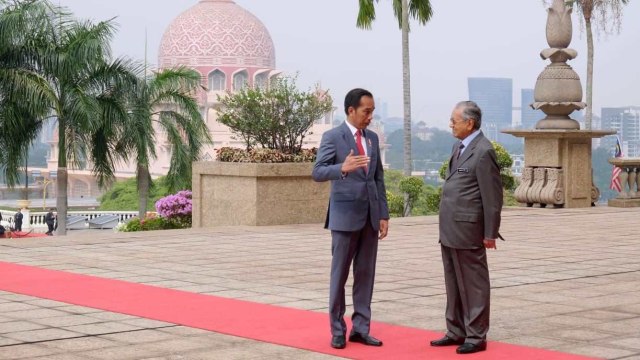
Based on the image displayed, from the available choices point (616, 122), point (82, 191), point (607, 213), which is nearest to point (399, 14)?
point (607, 213)

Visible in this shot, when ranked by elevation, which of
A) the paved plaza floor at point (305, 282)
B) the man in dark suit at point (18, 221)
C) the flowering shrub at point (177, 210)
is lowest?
the man in dark suit at point (18, 221)

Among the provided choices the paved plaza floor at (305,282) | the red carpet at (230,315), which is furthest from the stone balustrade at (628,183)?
the red carpet at (230,315)

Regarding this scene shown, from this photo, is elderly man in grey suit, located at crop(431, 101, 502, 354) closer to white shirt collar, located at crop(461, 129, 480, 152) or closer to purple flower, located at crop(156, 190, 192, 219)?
white shirt collar, located at crop(461, 129, 480, 152)

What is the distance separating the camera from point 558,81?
22875mm

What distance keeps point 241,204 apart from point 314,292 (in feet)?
26.0

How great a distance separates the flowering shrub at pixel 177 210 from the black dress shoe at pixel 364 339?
51.1 ft

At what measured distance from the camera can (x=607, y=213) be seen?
21.5 m

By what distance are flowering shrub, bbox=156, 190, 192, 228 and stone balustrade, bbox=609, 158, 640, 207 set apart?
8157 millimetres

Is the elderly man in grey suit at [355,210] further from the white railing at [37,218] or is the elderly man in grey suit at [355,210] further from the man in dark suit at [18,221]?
the white railing at [37,218]

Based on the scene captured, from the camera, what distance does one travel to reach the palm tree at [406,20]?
34.7 m

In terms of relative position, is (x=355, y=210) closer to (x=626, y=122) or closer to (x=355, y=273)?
(x=355, y=273)

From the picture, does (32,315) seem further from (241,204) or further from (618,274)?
(241,204)

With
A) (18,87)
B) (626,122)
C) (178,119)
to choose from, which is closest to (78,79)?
(18,87)

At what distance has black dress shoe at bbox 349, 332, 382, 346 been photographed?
792 centimetres
